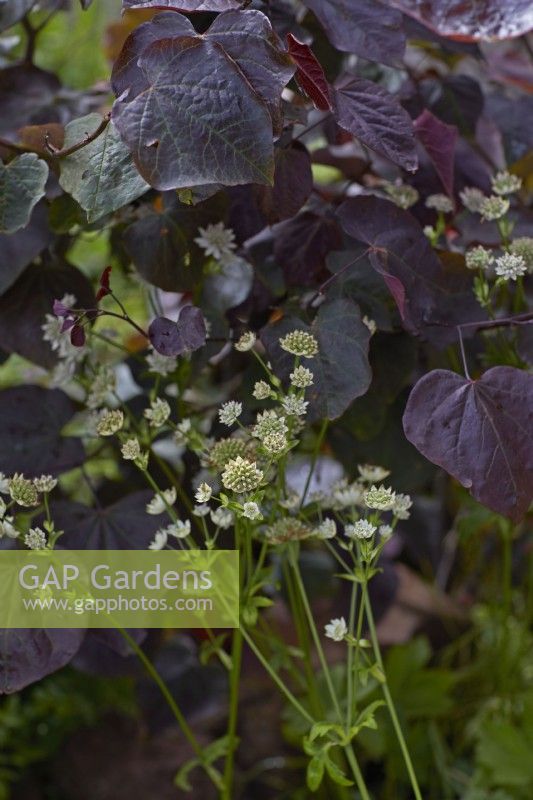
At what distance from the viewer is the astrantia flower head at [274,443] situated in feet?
1.83

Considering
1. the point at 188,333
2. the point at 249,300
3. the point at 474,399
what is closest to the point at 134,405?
the point at 249,300

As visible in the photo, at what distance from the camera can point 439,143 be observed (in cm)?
73

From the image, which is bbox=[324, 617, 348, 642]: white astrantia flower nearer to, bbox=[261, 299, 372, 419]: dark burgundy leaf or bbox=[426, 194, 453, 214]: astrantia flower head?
bbox=[261, 299, 372, 419]: dark burgundy leaf

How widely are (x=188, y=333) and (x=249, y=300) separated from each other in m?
0.20

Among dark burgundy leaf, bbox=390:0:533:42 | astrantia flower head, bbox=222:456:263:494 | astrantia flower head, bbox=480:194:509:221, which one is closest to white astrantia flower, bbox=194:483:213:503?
astrantia flower head, bbox=222:456:263:494

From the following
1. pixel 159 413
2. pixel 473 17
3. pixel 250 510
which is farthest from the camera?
pixel 473 17

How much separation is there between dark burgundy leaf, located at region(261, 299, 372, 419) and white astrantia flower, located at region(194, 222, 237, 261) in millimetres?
86

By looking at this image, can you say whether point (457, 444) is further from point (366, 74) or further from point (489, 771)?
point (489, 771)

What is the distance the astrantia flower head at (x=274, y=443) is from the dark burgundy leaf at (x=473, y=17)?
0.43m

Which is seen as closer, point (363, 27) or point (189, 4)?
point (189, 4)

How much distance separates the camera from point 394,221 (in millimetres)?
707

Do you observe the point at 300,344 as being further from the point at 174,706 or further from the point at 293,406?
the point at 174,706

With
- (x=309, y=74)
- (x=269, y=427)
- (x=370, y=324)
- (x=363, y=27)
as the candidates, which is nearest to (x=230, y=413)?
(x=269, y=427)

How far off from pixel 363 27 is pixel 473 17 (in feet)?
0.40
